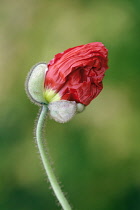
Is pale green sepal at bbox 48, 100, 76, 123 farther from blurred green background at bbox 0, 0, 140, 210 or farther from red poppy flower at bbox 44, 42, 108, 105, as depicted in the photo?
blurred green background at bbox 0, 0, 140, 210

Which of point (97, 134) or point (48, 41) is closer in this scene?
point (97, 134)

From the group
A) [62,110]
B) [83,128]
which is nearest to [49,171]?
[62,110]

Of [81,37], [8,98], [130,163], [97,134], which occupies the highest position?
[81,37]

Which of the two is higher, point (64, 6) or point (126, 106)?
point (64, 6)

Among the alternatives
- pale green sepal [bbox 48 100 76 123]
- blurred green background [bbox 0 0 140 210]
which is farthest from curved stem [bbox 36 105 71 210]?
blurred green background [bbox 0 0 140 210]

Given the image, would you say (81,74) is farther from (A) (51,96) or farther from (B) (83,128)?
(B) (83,128)

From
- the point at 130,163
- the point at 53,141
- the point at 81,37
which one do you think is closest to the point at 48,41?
the point at 81,37

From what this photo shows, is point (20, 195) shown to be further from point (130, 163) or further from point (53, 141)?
point (130, 163)
